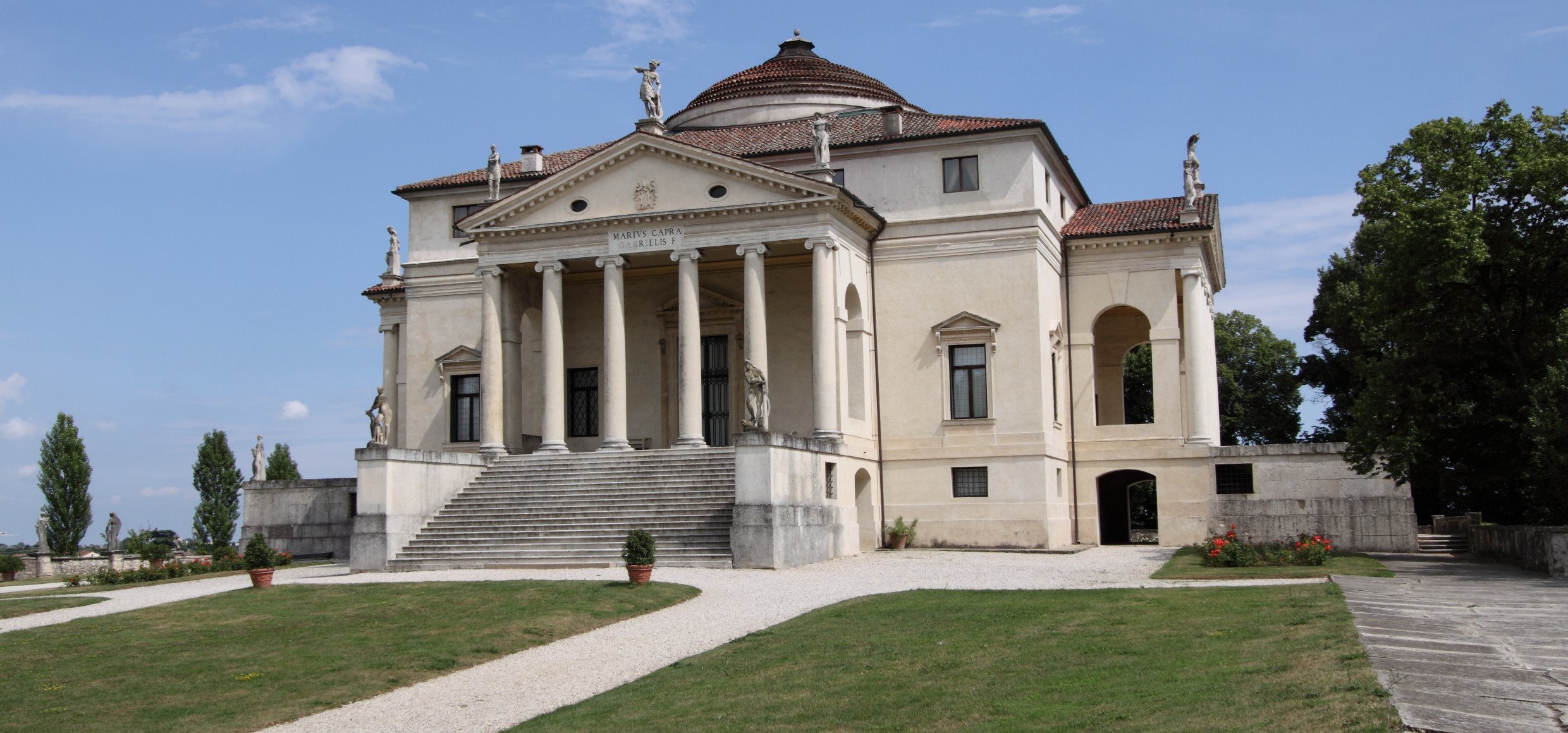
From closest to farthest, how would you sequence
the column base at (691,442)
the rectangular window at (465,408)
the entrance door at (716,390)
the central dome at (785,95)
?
the column base at (691,442) < the entrance door at (716,390) < the rectangular window at (465,408) < the central dome at (785,95)

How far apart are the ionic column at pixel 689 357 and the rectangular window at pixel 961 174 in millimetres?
8073

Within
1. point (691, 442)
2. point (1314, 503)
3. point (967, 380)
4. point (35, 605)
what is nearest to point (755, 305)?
point (691, 442)

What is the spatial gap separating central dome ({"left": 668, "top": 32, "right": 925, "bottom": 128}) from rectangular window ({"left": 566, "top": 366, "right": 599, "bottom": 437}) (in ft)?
36.5

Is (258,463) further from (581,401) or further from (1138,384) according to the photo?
(1138,384)

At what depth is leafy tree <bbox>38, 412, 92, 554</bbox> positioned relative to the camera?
2322 inches

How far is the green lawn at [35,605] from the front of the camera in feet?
81.7

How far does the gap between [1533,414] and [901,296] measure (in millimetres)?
18303

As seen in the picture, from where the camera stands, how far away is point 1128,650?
48.4 feet

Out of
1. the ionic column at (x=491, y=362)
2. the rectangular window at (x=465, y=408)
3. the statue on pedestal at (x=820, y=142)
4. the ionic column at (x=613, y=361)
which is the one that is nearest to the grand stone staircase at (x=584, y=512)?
the ionic column at (x=613, y=361)

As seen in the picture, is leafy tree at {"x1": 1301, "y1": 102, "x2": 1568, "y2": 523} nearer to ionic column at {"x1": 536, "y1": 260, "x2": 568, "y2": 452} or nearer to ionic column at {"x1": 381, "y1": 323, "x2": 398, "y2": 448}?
ionic column at {"x1": 536, "y1": 260, "x2": 568, "y2": 452}

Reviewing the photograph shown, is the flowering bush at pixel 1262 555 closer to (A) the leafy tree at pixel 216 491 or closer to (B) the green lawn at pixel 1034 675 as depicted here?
(B) the green lawn at pixel 1034 675

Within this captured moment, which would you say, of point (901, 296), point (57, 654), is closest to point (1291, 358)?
point (901, 296)

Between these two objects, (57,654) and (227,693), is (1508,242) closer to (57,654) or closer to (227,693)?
(227,693)

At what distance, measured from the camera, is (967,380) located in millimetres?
40094
